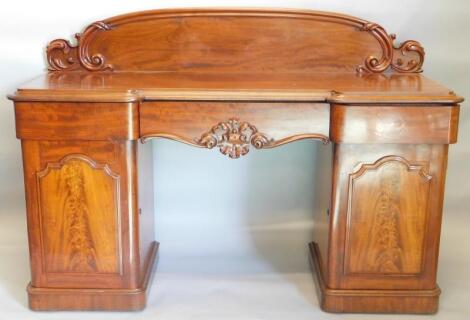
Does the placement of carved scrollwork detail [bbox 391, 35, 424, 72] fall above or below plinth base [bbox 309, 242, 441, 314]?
above

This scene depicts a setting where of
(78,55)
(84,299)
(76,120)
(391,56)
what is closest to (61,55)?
(78,55)

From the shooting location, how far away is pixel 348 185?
1942 millimetres

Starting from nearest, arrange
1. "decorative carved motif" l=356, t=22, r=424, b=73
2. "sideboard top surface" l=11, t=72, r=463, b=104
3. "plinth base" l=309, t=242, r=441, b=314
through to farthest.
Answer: "sideboard top surface" l=11, t=72, r=463, b=104
"plinth base" l=309, t=242, r=441, b=314
"decorative carved motif" l=356, t=22, r=424, b=73

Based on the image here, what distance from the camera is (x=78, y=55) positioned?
2.33 m

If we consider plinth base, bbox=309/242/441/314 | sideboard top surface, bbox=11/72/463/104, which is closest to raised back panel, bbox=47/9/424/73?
sideboard top surface, bbox=11/72/463/104

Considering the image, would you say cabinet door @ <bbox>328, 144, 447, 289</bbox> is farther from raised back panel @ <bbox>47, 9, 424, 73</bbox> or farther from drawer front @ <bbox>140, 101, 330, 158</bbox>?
raised back panel @ <bbox>47, 9, 424, 73</bbox>

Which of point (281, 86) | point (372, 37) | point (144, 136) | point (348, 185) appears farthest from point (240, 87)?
point (372, 37)

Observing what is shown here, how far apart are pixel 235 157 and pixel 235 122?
11 centimetres

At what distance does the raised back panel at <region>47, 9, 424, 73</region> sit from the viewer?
7.55ft

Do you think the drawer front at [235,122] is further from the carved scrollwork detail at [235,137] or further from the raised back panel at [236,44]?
the raised back panel at [236,44]

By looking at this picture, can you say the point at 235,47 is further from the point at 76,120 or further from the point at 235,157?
the point at 76,120

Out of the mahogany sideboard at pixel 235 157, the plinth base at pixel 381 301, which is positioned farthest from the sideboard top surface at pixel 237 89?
the plinth base at pixel 381 301

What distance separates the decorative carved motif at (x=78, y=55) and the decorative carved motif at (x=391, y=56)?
3.18ft

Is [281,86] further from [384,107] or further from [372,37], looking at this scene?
[372,37]
